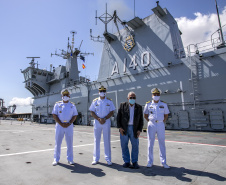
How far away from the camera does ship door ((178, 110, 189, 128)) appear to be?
12.4m

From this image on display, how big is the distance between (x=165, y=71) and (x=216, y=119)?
5.44 meters

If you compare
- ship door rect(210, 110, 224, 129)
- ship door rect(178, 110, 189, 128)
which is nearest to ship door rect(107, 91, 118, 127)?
ship door rect(178, 110, 189, 128)

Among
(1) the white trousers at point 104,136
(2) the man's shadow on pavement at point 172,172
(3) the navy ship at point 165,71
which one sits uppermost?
(3) the navy ship at point 165,71

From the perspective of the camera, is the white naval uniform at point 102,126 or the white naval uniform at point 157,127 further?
the white naval uniform at point 102,126

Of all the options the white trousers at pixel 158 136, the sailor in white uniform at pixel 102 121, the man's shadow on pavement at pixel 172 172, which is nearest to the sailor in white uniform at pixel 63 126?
the sailor in white uniform at pixel 102 121

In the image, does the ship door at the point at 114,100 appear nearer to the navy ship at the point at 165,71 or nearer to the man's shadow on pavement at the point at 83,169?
the navy ship at the point at 165,71

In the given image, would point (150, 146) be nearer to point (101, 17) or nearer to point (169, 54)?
point (169, 54)

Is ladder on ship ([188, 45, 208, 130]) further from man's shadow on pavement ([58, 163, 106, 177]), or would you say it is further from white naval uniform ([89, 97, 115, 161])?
man's shadow on pavement ([58, 163, 106, 177])

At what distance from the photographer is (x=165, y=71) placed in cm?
1402

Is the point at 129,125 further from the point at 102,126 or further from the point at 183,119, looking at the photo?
the point at 183,119

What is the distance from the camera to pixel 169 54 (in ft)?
45.6

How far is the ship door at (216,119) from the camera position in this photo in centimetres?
1091

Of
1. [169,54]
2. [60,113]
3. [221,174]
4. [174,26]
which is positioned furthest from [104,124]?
[174,26]

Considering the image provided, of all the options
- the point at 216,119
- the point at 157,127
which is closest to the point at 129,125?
the point at 157,127
